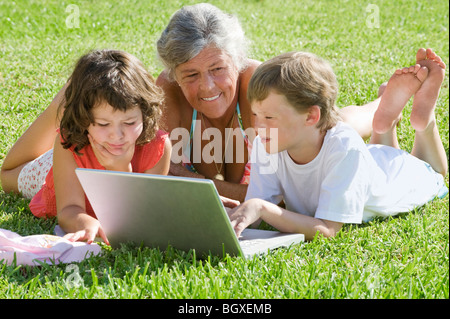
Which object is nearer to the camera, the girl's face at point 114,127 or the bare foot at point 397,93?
the girl's face at point 114,127

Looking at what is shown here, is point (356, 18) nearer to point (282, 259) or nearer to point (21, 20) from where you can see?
point (21, 20)

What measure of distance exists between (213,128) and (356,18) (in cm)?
647

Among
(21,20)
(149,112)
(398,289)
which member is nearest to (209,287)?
(398,289)

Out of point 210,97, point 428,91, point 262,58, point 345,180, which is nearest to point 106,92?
point 210,97

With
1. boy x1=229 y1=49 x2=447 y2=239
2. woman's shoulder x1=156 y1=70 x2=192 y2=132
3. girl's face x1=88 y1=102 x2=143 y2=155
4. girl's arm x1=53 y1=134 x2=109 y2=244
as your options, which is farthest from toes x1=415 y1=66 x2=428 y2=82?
girl's arm x1=53 y1=134 x2=109 y2=244

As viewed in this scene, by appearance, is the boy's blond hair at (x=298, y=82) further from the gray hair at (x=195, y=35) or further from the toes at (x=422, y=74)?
the toes at (x=422, y=74)

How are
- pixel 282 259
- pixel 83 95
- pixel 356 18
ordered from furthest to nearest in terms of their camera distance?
1. pixel 356 18
2. pixel 83 95
3. pixel 282 259

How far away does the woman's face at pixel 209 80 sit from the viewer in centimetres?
414

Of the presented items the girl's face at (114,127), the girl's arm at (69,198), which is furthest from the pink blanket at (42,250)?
the girl's face at (114,127)

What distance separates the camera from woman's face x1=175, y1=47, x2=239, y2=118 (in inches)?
163

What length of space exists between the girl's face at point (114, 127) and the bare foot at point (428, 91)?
6.18ft

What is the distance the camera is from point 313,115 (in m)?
3.56

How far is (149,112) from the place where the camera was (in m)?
3.73

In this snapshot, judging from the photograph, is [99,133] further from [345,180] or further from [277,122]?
[345,180]
